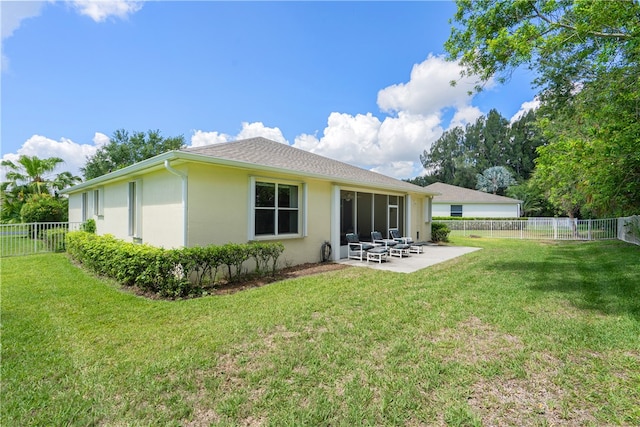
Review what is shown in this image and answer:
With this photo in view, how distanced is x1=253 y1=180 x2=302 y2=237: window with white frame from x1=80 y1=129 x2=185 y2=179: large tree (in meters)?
28.7

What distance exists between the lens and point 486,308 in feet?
16.6

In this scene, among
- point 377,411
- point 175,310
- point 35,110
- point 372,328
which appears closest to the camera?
point 377,411

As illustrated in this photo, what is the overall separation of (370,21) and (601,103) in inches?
312

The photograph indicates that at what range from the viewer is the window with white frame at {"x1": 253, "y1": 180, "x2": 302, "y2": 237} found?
7984mm

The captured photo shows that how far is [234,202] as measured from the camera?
7363 mm

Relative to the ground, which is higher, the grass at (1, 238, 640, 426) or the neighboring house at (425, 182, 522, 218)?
the neighboring house at (425, 182, 522, 218)

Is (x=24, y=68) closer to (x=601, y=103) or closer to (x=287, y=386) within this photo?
(x=287, y=386)

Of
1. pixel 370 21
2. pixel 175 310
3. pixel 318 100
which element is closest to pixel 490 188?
pixel 318 100

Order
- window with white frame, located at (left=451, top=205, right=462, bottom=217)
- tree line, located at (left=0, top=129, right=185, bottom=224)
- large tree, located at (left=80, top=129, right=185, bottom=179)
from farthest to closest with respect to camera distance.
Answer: window with white frame, located at (left=451, top=205, right=462, bottom=217), large tree, located at (left=80, top=129, right=185, bottom=179), tree line, located at (left=0, top=129, right=185, bottom=224)

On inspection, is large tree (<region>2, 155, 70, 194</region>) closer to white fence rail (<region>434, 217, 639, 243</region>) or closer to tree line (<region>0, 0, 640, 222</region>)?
tree line (<region>0, 0, 640, 222</region>)

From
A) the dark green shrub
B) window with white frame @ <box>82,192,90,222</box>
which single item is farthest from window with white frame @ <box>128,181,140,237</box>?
window with white frame @ <box>82,192,90,222</box>

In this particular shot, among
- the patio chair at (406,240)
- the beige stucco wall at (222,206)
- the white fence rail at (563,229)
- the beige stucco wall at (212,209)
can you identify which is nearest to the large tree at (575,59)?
the patio chair at (406,240)

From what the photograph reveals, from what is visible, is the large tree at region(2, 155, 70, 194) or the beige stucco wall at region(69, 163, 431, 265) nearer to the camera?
the beige stucco wall at region(69, 163, 431, 265)

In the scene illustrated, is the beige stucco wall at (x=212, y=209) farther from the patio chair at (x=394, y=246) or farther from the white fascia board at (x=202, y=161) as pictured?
the patio chair at (x=394, y=246)
